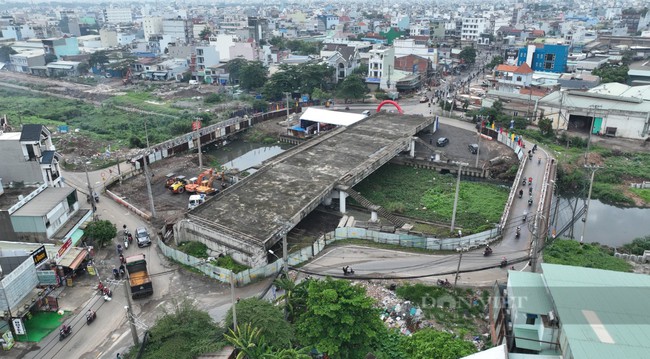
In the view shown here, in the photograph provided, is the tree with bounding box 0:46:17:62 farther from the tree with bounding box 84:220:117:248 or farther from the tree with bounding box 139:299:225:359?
the tree with bounding box 139:299:225:359

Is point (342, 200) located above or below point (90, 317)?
above

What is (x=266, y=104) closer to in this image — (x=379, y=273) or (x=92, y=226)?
(x=92, y=226)

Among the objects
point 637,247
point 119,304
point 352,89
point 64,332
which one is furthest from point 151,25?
point 637,247

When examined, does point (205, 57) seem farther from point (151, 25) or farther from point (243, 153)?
point (151, 25)

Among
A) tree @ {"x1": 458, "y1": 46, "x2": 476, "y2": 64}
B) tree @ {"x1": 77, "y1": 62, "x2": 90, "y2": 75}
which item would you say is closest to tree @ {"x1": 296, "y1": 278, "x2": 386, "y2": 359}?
tree @ {"x1": 458, "y1": 46, "x2": 476, "y2": 64}

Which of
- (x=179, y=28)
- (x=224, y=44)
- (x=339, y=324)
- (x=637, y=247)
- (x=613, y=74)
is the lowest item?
(x=637, y=247)

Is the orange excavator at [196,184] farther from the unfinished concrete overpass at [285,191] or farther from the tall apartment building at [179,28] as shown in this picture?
the tall apartment building at [179,28]

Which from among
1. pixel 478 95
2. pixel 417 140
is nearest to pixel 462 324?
pixel 417 140
